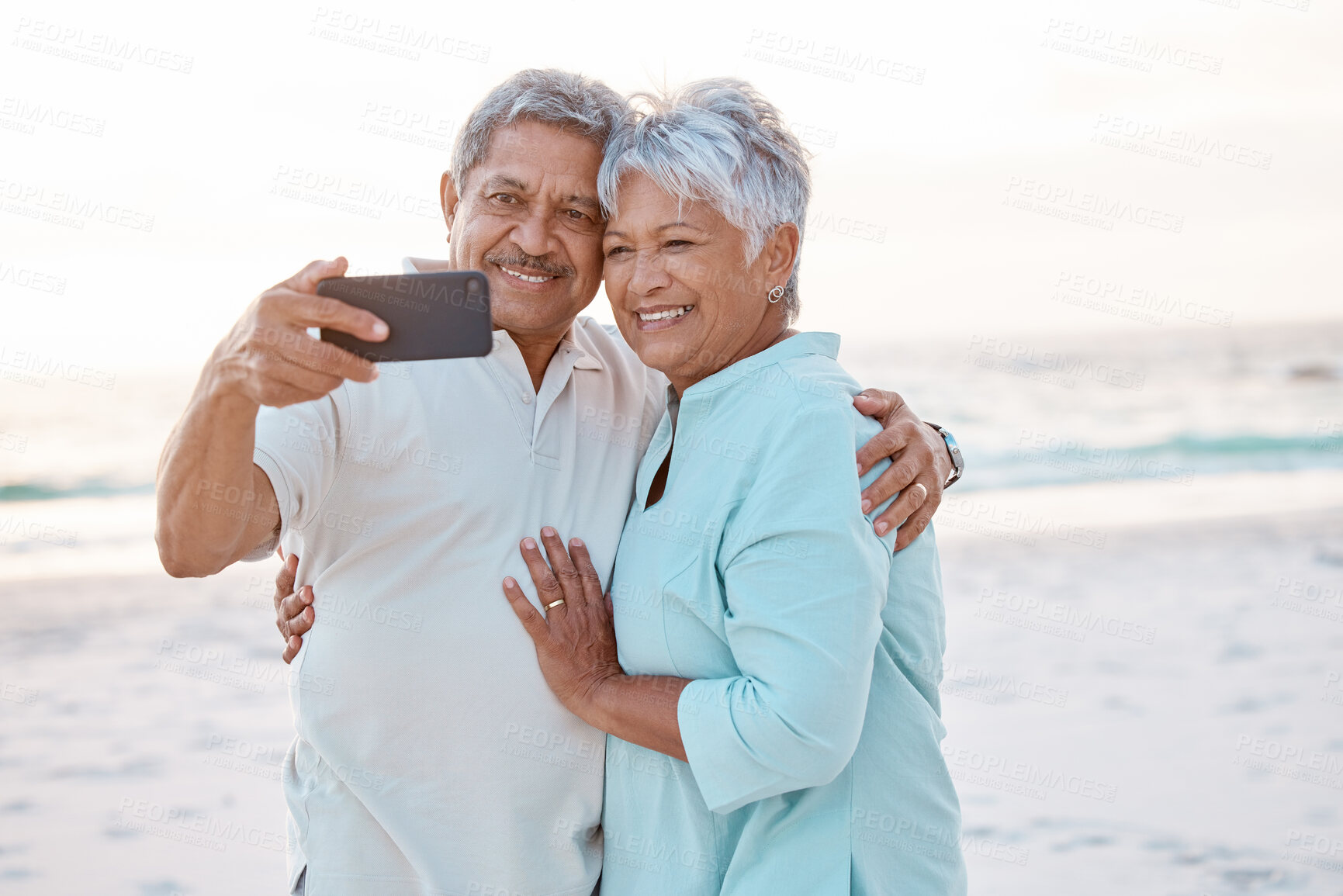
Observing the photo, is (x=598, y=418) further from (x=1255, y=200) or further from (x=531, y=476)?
(x=1255, y=200)

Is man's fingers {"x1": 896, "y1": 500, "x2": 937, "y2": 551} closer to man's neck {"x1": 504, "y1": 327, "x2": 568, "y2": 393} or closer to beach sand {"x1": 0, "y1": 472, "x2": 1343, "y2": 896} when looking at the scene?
beach sand {"x1": 0, "y1": 472, "x2": 1343, "y2": 896}

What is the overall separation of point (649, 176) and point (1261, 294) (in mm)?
31913

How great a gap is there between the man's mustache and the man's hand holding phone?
0.74 m

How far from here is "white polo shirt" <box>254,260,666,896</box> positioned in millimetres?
2047

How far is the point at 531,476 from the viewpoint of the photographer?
222cm

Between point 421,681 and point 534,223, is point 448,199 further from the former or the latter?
point 421,681

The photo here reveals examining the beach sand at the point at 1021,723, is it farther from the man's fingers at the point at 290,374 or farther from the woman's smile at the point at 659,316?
the man's fingers at the point at 290,374

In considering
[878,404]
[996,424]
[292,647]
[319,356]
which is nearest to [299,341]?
[319,356]

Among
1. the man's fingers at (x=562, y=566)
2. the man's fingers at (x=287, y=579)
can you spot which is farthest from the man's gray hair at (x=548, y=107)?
the man's fingers at (x=287, y=579)

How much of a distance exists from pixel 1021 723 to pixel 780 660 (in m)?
4.56

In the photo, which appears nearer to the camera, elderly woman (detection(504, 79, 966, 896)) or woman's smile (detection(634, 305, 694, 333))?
elderly woman (detection(504, 79, 966, 896))

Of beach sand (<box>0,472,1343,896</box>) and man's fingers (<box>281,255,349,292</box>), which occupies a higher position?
man's fingers (<box>281,255,349,292</box>)

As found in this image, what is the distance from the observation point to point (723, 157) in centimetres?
205

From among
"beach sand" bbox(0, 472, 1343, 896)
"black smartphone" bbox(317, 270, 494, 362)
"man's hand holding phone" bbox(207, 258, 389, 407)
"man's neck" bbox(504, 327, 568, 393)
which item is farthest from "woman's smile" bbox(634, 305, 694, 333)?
"beach sand" bbox(0, 472, 1343, 896)
